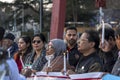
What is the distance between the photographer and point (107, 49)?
5.47 m

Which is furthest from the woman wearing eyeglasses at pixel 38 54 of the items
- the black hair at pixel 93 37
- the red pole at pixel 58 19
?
the red pole at pixel 58 19

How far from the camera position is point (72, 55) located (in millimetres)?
6316

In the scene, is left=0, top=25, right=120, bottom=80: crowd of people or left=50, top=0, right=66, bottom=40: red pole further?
left=50, top=0, right=66, bottom=40: red pole

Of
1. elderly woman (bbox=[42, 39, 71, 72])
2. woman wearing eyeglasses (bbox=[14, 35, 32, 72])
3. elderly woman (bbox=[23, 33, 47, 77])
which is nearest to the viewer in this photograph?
elderly woman (bbox=[42, 39, 71, 72])

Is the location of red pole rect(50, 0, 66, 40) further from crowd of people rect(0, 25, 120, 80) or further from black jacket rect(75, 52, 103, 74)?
black jacket rect(75, 52, 103, 74)

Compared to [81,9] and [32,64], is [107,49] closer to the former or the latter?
[32,64]

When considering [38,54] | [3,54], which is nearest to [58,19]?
[38,54]

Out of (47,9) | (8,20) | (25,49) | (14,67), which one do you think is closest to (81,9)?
(47,9)

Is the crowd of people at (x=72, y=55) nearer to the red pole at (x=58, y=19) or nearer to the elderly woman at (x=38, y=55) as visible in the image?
the elderly woman at (x=38, y=55)

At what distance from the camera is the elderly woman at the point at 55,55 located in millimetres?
5398

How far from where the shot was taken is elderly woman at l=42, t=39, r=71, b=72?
5398 mm

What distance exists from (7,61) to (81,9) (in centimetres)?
3820

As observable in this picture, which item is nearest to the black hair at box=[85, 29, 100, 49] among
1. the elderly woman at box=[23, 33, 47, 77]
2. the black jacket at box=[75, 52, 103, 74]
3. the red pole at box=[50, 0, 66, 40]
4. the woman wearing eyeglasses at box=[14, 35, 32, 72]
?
the black jacket at box=[75, 52, 103, 74]

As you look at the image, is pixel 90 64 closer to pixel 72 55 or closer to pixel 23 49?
pixel 72 55
